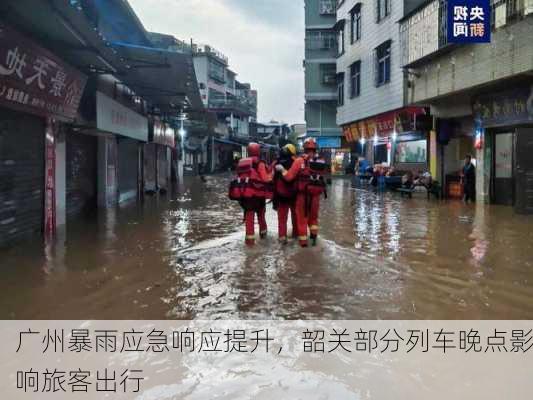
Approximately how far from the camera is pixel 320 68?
4553 centimetres

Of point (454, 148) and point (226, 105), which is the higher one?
point (226, 105)

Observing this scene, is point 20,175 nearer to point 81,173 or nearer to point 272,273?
point 81,173

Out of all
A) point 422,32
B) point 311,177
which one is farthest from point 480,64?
point 311,177

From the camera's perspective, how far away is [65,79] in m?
10.1

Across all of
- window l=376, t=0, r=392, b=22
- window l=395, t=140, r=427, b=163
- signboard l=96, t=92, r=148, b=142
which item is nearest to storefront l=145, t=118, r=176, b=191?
signboard l=96, t=92, r=148, b=142

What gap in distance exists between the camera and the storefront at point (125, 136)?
1340cm

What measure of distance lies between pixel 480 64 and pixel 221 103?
5141cm

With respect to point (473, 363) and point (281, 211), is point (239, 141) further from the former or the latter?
point (473, 363)

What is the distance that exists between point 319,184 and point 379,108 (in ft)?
59.5

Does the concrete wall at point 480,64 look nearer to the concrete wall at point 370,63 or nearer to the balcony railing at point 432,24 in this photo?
the balcony railing at point 432,24

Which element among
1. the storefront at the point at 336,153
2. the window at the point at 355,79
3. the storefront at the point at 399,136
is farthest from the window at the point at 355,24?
the storefront at the point at 336,153

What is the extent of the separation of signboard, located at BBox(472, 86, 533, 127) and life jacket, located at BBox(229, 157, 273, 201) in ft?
29.4

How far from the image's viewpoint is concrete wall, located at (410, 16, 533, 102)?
12812 millimetres

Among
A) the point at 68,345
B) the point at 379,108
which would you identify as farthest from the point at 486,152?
the point at 68,345
